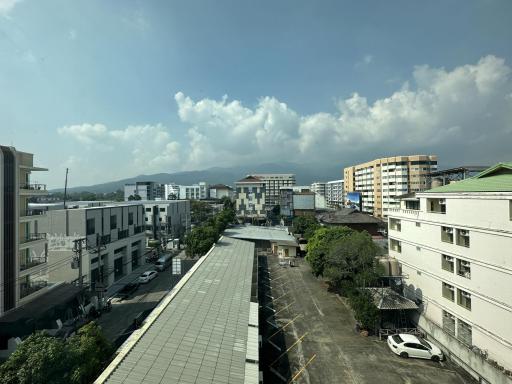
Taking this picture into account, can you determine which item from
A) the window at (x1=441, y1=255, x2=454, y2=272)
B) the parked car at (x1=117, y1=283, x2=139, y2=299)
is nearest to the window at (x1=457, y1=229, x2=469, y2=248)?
the window at (x1=441, y1=255, x2=454, y2=272)

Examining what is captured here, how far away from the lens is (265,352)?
791 inches

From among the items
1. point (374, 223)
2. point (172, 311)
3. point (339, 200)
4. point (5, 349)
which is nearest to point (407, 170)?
point (374, 223)

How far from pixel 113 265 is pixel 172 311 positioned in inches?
959

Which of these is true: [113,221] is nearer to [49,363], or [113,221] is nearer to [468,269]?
[49,363]

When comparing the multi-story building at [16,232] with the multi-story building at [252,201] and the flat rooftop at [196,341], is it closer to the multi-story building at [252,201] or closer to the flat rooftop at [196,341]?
the flat rooftop at [196,341]

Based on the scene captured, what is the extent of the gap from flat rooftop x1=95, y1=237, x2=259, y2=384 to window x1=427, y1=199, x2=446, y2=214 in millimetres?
17059

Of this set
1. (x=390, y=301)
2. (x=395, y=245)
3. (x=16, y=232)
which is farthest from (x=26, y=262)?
(x=395, y=245)

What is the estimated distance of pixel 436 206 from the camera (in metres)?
24.5

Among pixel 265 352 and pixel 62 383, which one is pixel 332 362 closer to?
pixel 265 352

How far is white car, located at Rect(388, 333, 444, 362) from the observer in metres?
19.3

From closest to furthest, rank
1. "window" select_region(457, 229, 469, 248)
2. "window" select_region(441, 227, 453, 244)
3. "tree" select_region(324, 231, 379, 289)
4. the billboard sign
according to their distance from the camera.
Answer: "window" select_region(457, 229, 469, 248) → "window" select_region(441, 227, 453, 244) → "tree" select_region(324, 231, 379, 289) → the billboard sign

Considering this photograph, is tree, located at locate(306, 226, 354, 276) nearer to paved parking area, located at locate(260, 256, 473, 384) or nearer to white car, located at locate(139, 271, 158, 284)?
paved parking area, located at locate(260, 256, 473, 384)

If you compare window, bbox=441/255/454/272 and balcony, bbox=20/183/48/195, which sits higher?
balcony, bbox=20/183/48/195

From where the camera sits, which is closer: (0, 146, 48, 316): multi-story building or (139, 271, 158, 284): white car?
(0, 146, 48, 316): multi-story building
